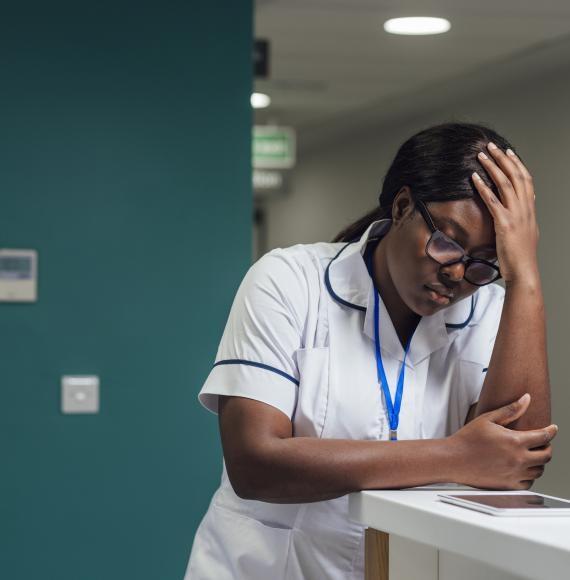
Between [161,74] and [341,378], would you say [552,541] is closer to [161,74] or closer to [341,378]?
[341,378]

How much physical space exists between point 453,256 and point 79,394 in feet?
6.29

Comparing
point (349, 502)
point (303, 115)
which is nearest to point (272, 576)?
point (349, 502)

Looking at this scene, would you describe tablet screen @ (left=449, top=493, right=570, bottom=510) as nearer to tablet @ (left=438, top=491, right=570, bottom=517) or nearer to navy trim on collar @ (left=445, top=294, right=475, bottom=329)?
tablet @ (left=438, top=491, right=570, bottom=517)

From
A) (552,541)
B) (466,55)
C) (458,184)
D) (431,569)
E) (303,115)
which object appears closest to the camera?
(552,541)

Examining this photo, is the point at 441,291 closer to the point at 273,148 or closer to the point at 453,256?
the point at 453,256

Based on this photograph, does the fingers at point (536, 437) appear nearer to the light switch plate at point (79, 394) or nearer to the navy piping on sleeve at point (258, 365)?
the navy piping on sleeve at point (258, 365)

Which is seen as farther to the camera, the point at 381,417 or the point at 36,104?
the point at 36,104

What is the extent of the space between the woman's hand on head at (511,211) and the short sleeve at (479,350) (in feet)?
0.45

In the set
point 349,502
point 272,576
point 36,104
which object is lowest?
point 272,576

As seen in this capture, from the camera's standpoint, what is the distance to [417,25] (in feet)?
15.5

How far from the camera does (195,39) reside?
3420 mm

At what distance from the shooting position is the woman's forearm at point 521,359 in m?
1.73

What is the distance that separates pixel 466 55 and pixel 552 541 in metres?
4.60

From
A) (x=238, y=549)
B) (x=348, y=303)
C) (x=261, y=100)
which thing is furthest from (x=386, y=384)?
(x=261, y=100)
